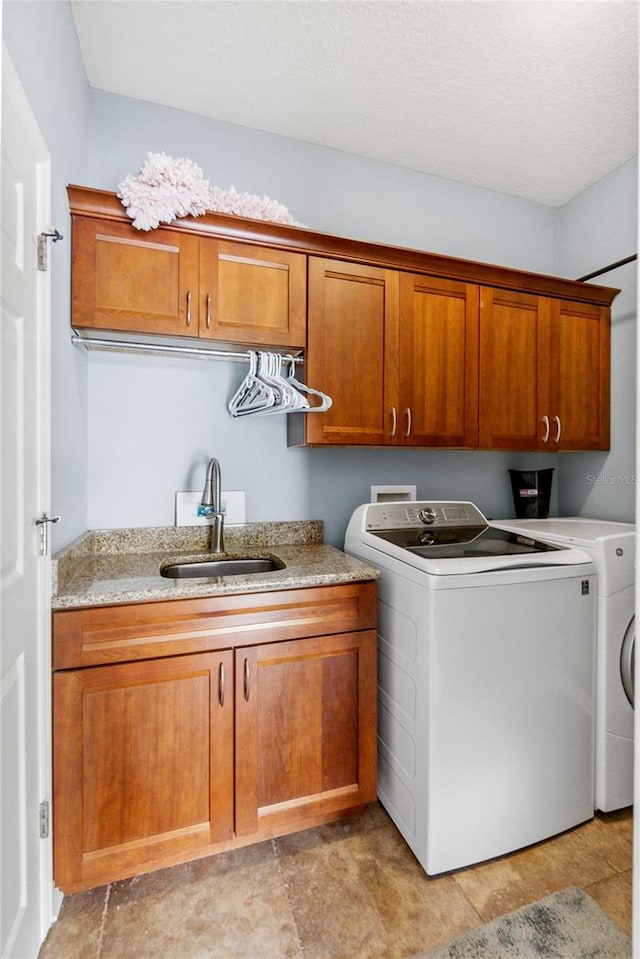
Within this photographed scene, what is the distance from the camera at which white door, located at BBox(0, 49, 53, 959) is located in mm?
1021

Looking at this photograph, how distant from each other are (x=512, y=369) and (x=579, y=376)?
1.45 ft

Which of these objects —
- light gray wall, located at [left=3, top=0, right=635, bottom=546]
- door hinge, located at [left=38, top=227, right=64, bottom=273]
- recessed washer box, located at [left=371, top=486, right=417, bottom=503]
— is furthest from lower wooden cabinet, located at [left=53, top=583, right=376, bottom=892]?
door hinge, located at [left=38, top=227, right=64, bottom=273]

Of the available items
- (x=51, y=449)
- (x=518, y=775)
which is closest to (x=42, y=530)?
(x=51, y=449)

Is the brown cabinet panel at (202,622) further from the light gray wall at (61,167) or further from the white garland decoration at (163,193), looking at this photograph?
the white garland decoration at (163,193)

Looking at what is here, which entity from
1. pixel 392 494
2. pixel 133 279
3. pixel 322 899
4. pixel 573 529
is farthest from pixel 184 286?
pixel 322 899

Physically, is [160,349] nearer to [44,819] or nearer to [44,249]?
[44,249]

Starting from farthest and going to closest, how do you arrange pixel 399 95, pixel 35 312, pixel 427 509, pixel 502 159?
pixel 502 159 < pixel 427 509 < pixel 399 95 < pixel 35 312

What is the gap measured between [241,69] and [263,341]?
3.65 feet

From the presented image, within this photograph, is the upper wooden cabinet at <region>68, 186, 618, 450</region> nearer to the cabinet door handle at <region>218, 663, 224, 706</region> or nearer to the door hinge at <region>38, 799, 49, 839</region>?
the cabinet door handle at <region>218, 663, 224, 706</region>

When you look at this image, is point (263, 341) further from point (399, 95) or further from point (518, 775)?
point (518, 775)

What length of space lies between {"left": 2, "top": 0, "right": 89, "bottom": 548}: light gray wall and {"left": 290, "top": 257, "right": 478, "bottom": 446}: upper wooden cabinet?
0.89m

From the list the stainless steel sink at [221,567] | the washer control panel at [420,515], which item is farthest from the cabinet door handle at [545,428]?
the stainless steel sink at [221,567]

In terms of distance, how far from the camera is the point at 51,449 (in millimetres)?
1357

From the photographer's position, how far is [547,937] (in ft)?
4.29
